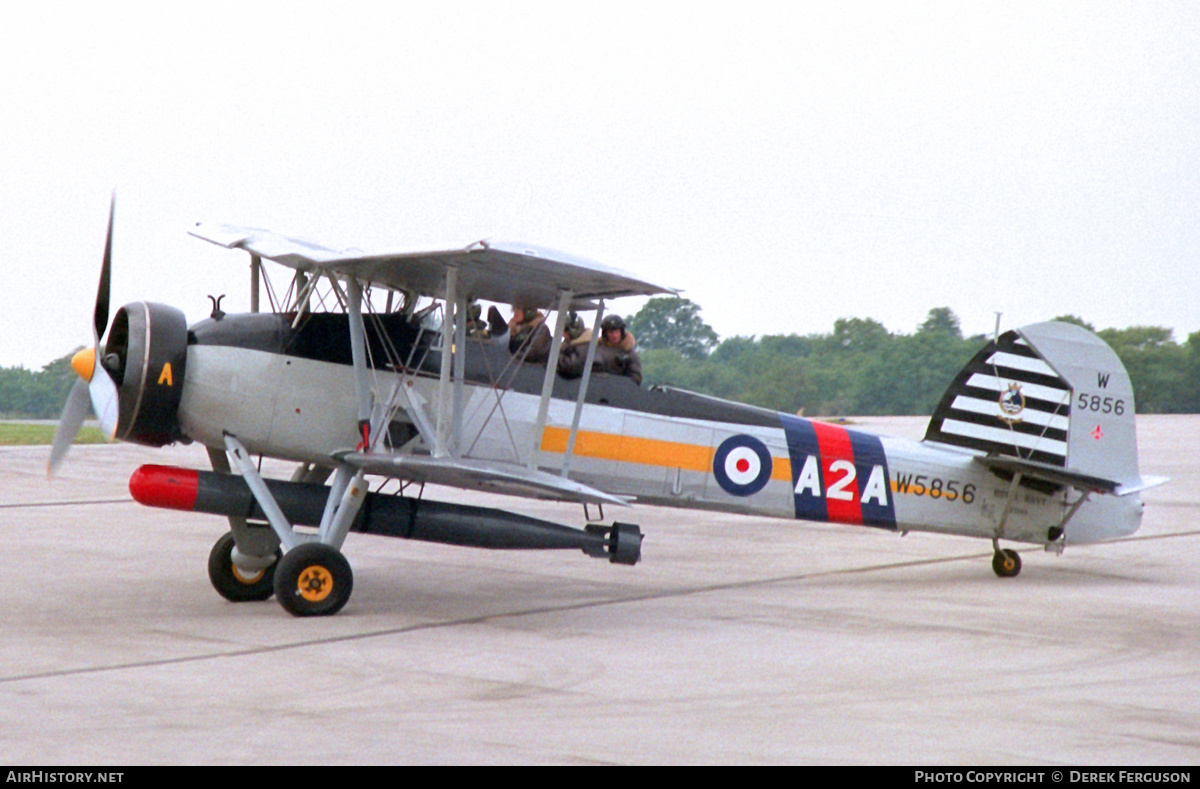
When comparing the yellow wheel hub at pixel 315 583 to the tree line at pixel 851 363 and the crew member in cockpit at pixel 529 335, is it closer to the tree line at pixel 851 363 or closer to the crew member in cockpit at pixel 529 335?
the crew member in cockpit at pixel 529 335

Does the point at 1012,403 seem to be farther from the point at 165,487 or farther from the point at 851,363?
the point at 851,363

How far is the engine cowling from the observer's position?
26.8 feet

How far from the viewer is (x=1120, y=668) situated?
705 cm

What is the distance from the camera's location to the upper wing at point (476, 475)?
26.1ft

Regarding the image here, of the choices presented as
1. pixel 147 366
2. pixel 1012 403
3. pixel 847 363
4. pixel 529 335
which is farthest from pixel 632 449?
pixel 847 363

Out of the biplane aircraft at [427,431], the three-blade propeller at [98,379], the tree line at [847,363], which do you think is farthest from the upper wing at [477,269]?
the tree line at [847,363]

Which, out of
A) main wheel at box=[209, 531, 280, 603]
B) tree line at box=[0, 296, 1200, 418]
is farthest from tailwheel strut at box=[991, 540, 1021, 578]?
tree line at box=[0, 296, 1200, 418]

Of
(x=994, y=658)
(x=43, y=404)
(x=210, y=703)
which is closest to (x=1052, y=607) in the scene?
(x=994, y=658)

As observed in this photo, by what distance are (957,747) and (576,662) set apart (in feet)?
7.90

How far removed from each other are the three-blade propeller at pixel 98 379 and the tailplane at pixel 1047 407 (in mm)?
6835

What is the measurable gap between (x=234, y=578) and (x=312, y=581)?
1.11 m

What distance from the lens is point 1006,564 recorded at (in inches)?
434

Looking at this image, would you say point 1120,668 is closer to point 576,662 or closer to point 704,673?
point 704,673

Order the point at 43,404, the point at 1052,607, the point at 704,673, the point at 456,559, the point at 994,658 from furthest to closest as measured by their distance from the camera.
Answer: the point at 43,404 → the point at 456,559 → the point at 1052,607 → the point at 994,658 → the point at 704,673
